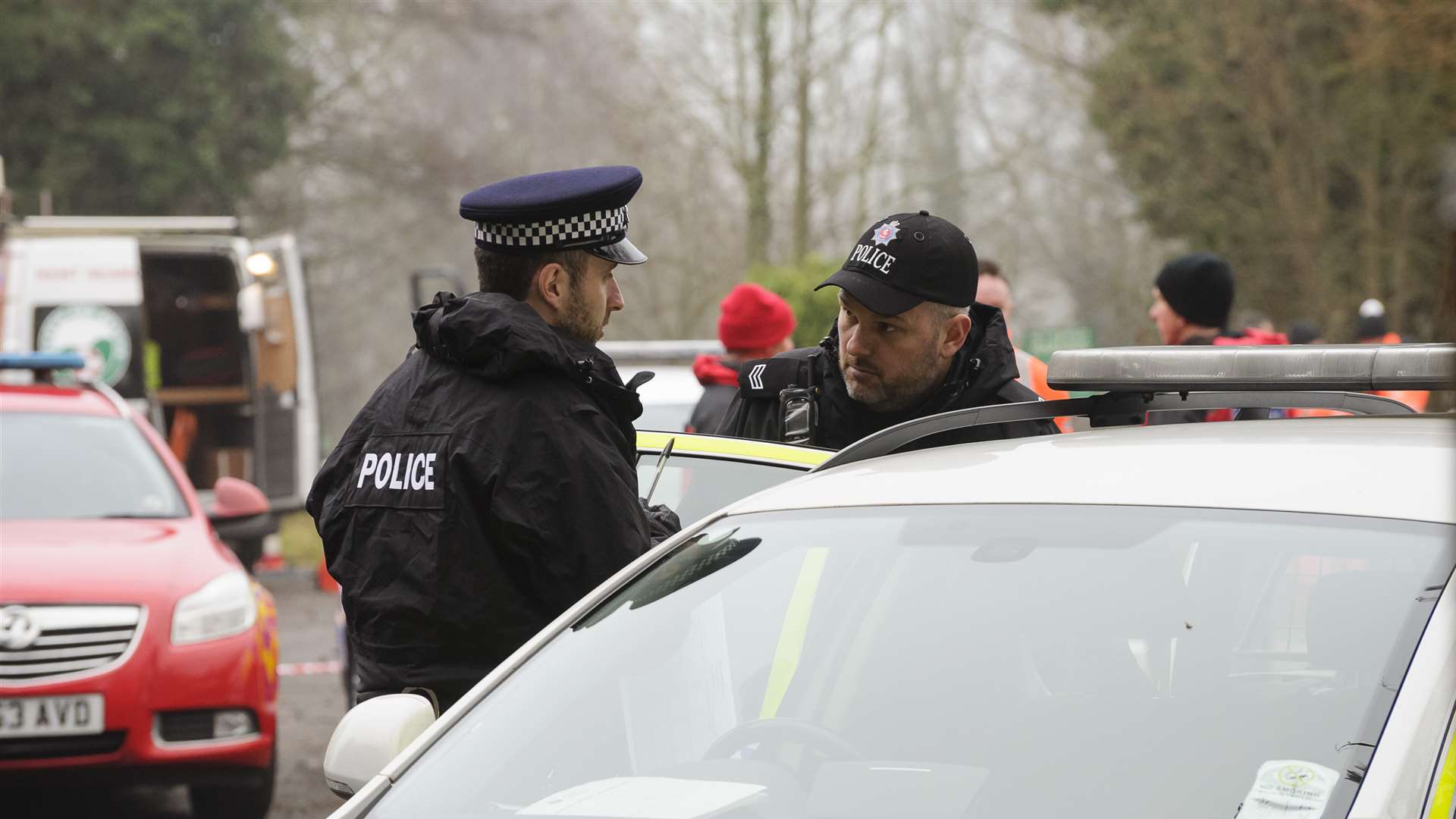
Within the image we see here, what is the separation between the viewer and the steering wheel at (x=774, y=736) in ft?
7.66

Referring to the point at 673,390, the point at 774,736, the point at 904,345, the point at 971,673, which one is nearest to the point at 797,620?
the point at 774,736

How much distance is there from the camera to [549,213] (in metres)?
3.10

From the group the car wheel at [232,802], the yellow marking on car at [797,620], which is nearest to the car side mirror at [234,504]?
the car wheel at [232,802]

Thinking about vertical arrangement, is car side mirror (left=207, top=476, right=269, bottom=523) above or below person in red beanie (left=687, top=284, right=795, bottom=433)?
below

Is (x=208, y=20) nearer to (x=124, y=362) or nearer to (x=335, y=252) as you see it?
(x=335, y=252)

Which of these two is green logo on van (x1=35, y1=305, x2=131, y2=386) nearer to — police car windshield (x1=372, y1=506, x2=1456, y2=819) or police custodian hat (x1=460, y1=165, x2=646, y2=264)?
police custodian hat (x1=460, y1=165, x2=646, y2=264)

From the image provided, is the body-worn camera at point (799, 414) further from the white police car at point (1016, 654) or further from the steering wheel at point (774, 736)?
the steering wheel at point (774, 736)

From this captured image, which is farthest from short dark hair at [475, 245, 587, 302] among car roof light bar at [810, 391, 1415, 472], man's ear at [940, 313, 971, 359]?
man's ear at [940, 313, 971, 359]

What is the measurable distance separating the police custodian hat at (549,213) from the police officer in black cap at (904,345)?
0.70 metres

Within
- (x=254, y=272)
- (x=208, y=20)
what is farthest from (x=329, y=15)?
(x=254, y=272)

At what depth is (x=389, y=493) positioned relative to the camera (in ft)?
9.59

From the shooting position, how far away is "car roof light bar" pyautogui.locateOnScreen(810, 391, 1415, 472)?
2.91 meters

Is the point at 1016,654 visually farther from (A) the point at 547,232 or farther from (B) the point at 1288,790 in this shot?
(A) the point at 547,232

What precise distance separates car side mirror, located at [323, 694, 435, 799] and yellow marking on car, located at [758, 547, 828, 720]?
0.51 m
